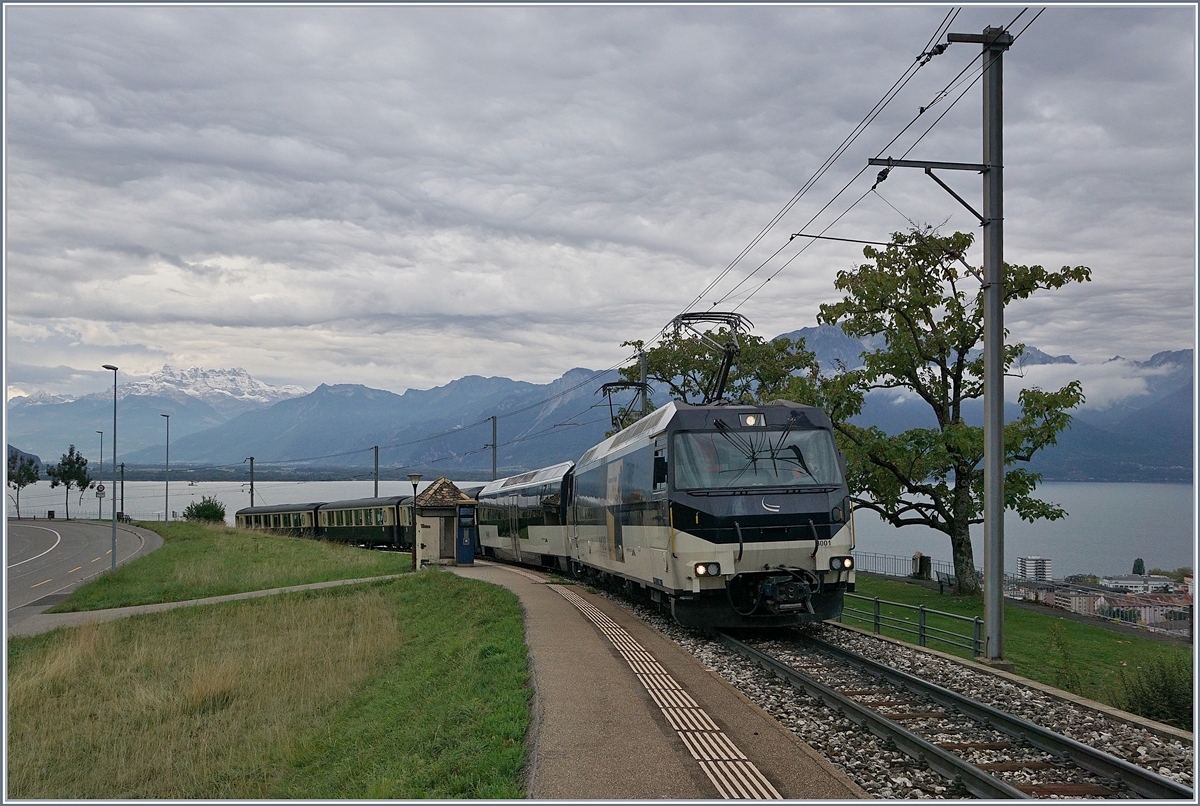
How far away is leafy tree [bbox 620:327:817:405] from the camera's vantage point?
1460 inches

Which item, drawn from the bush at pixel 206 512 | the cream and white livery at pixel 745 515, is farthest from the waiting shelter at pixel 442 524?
the bush at pixel 206 512

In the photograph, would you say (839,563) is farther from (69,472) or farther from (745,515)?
(69,472)

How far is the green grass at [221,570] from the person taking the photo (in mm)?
35312

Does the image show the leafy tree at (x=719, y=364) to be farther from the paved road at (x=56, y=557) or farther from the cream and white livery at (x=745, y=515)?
the paved road at (x=56, y=557)

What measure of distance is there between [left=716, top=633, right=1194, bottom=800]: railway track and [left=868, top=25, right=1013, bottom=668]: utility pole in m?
2.45

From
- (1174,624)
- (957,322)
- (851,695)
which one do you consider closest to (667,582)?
(851,695)

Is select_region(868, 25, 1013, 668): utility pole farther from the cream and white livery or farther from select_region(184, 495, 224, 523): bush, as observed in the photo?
select_region(184, 495, 224, 523): bush

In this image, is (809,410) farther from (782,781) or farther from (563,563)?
(563,563)

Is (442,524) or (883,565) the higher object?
(442,524)

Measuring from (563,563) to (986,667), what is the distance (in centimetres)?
1943

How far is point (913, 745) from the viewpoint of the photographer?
Answer: 843 cm

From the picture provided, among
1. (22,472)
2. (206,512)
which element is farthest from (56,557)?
(22,472)

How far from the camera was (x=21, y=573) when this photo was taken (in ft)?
150

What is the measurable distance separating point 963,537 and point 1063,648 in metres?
15.2
